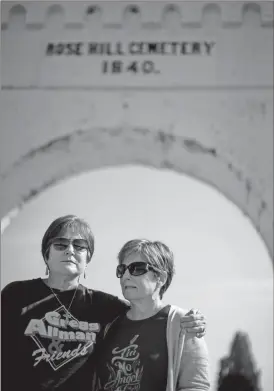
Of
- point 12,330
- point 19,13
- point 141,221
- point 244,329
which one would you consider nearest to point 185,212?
point 141,221

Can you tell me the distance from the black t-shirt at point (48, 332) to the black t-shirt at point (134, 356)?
0.14 ft

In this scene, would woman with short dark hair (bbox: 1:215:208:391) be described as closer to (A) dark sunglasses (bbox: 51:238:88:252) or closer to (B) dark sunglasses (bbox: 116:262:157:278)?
(A) dark sunglasses (bbox: 51:238:88:252)

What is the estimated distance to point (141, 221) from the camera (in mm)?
2307

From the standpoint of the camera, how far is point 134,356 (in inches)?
81.8

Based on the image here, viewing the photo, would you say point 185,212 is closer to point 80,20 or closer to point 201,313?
point 201,313

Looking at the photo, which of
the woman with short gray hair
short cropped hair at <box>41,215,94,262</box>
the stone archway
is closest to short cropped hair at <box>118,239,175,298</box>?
the woman with short gray hair

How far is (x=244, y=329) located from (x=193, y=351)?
0.24 meters

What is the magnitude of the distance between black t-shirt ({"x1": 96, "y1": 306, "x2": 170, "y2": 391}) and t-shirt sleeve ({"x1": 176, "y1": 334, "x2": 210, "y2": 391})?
6 centimetres

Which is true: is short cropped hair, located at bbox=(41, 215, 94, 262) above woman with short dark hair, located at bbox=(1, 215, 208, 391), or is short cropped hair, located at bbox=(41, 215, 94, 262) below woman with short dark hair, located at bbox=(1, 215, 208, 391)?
above

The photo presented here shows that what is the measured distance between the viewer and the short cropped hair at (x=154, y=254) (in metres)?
2.16

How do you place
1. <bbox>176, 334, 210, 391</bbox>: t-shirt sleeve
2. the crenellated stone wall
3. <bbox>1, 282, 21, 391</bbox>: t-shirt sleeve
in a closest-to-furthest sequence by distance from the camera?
<bbox>176, 334, 210, 391</bbox>: t-shirt sleeve, <bbox>1, 282, 21, 391</bbox>: t-shirt sleeve, the crenellated stone wall

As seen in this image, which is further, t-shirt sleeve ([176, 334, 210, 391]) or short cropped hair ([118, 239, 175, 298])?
short cropped hair ([118, 239, 175, 298])

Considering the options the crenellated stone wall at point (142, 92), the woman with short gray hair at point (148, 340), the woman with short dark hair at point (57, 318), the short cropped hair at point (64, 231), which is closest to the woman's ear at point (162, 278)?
the woman with short gray hair at point (148, 340)

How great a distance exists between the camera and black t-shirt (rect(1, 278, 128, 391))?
6.94 feet
